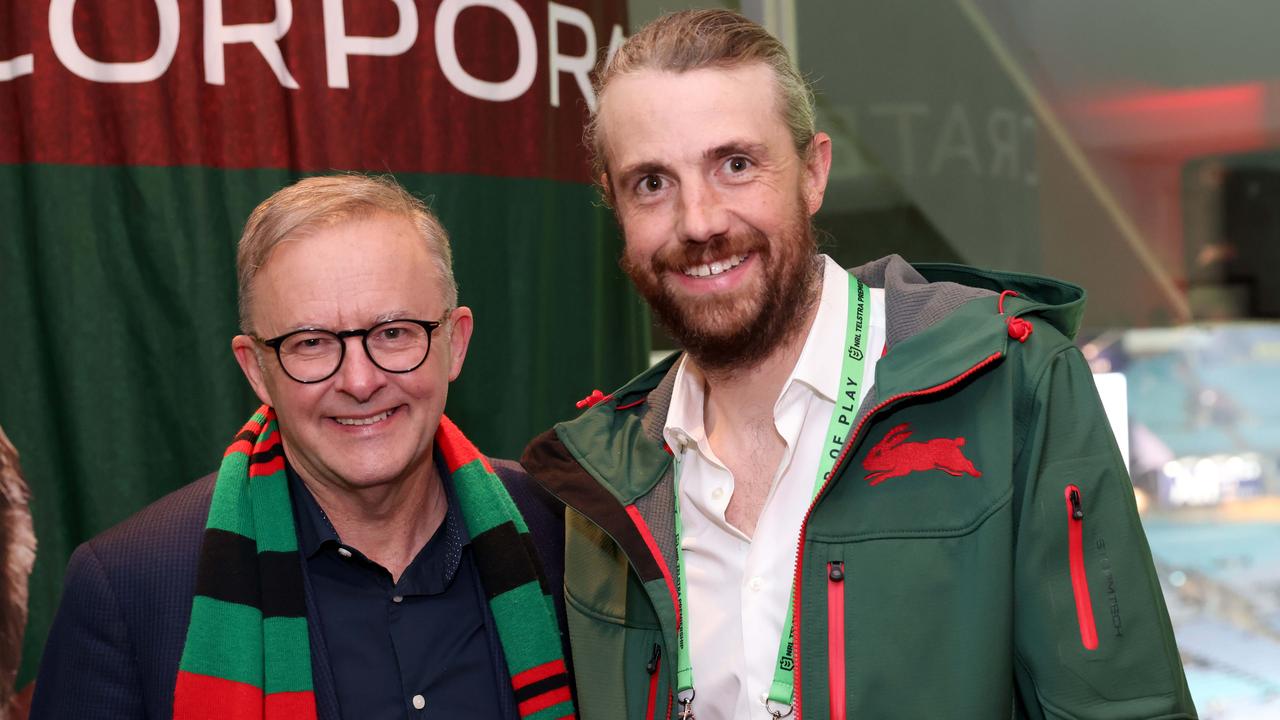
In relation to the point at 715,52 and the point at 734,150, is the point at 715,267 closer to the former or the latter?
the point at 734,150

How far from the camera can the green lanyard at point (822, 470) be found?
1.75 meters

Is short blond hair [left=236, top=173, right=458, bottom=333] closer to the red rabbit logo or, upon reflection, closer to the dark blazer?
the dark blazer

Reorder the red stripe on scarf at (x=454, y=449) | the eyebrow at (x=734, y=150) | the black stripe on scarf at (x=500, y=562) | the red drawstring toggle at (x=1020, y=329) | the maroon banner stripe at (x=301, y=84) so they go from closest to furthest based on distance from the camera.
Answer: the red drawstring toggle at (x=1020, y=329) → the eyebrow at (x=734, y=150) → the black stripe on scarf at (x=500, y=562) → the red stripe on scarf at (x=454, y=449) → the maroon banner stripe at (x=301, y=84)

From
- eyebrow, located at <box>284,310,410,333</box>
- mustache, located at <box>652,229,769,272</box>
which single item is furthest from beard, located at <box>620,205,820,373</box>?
eyebrow, located at <box>284,310,410,333</box>

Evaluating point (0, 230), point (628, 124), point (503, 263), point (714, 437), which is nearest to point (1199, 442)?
point (503, 263)

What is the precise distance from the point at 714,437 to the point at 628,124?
49 centimetres

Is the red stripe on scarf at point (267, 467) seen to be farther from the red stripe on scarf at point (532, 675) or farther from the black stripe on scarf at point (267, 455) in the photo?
the red stripe on scarf at point (532, 675)

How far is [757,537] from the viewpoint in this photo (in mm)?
1832

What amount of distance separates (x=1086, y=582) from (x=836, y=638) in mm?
317

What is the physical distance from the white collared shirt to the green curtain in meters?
0.90

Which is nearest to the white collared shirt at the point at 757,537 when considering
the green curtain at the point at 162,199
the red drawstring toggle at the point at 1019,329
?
the red drawstring toggle at the point at 1019,329

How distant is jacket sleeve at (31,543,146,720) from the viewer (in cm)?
186

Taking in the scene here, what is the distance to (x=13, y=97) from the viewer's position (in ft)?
9.20

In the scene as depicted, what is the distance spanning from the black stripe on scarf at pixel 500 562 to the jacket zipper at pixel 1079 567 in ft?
2.77
